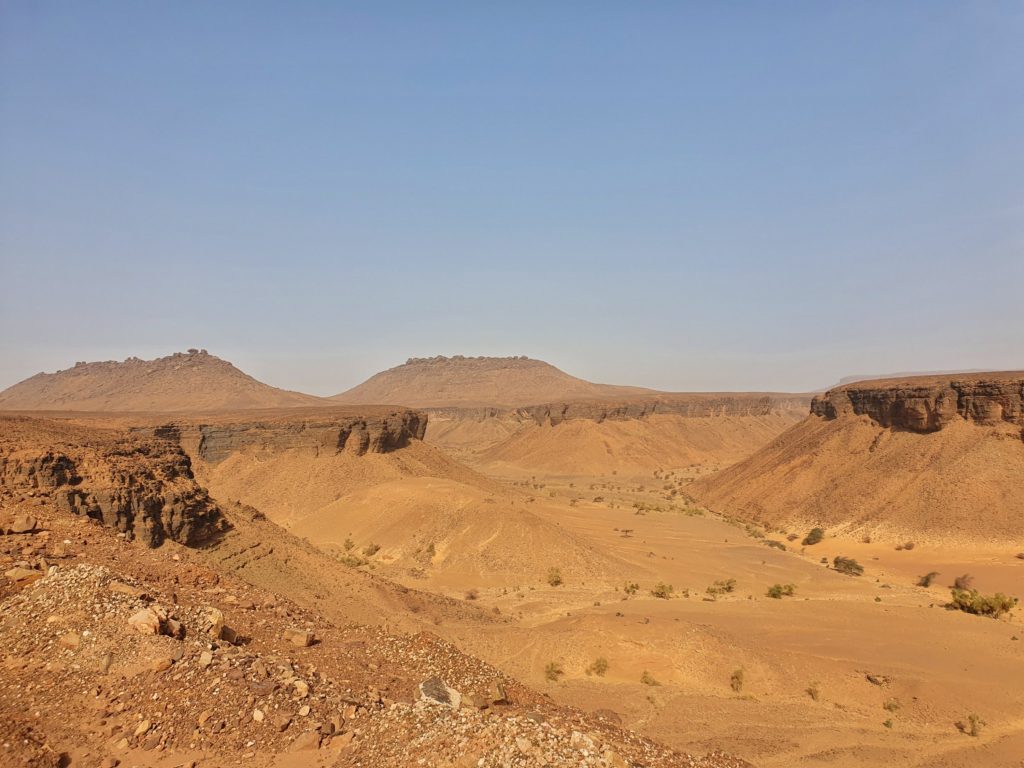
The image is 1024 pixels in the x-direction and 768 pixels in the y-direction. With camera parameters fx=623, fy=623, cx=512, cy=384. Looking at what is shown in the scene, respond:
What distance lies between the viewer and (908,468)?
3659cm

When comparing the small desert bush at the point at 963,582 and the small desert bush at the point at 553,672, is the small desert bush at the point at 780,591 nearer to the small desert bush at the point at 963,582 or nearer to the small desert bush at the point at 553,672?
the small desert bush at the point at 963,582

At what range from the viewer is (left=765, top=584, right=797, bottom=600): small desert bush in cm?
2448

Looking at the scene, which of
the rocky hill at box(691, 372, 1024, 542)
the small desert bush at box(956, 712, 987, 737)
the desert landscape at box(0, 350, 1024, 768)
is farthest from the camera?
the rocky hill at box(691, 372, 1024, 542)

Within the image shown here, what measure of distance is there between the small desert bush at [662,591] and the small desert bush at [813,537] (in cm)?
1440

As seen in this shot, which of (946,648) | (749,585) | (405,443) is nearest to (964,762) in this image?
(946,648)

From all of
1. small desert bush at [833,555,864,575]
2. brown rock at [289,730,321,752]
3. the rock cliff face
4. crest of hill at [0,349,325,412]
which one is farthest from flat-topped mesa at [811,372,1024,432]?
crest of hill at [0,349,325,412]

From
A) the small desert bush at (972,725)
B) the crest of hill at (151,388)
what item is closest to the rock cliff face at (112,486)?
the small desert bush at (972,725)

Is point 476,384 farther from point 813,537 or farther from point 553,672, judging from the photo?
point 553,672

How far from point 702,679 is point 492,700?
9359 millimetres

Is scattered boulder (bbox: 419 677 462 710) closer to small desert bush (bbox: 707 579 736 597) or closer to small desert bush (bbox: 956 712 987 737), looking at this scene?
small desert bush (bbox: 956 712 987 737)

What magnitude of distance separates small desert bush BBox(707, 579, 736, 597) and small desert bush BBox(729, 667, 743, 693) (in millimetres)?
9277

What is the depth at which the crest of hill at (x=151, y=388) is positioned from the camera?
377 ft

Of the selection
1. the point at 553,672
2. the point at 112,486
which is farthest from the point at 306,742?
the point at 112,486

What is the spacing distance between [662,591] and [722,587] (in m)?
3.01
